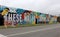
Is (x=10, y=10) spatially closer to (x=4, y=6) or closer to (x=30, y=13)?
(x=4, y=6)

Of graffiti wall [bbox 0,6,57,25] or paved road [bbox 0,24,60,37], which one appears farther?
graffiti wall [bbox 0,6,57,25]

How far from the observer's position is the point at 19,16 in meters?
42.4

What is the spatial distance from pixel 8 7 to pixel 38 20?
1629 cm

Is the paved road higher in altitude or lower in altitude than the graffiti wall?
lower

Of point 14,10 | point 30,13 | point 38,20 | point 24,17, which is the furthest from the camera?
point 38,20

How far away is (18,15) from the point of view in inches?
1655

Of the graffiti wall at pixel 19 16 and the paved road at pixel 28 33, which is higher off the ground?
the graffiti wall at pixel 19 16

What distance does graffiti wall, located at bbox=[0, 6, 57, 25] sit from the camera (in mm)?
37497

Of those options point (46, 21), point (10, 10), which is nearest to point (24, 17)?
point (10, 10)

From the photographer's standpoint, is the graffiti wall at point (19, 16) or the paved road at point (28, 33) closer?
the paved road at point (28, 33)

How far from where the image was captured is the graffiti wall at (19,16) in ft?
123

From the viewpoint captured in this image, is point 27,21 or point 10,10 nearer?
point 10,10

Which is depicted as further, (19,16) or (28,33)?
(19,16)

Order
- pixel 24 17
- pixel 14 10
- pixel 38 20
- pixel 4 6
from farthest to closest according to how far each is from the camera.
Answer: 1. pixel 38 20
2. pixel 24 17
3. pixel 14 10
4. pixel 4 6
